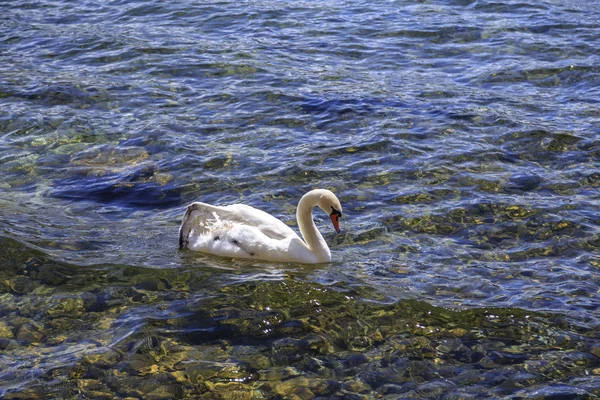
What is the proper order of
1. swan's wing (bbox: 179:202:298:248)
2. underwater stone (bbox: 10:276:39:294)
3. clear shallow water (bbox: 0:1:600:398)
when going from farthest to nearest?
1. swan's wing (bbox: 179:202:298:248)
2. underwater stone (bbox: 10:276:39:294)
3. clear shallow water (bbox: 0:1:600:398)

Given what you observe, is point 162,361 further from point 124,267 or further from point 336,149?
point 336,149

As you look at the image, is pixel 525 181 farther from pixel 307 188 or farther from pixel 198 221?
pixel 198 221

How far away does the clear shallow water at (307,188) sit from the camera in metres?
6.71

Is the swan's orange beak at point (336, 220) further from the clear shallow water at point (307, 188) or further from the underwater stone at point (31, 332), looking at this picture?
the underwater stone at point (31, 332)

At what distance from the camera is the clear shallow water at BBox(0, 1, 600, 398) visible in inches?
264

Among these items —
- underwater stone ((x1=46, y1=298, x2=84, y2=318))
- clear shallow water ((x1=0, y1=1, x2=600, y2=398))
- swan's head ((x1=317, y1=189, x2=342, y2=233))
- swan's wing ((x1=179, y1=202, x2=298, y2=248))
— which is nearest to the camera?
clear shallow water ((x1=0, y1=1, x2=600, y2=398))

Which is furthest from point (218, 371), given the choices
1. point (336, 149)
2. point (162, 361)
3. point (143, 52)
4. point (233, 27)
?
point (233, 27)

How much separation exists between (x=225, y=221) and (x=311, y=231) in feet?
2.80

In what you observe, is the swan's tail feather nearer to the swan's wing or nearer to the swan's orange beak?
the swan's wing

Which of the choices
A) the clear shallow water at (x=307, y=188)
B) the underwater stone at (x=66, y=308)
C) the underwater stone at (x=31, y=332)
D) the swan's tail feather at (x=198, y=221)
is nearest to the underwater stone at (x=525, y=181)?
the clear shallow water at (x=307, y=188)

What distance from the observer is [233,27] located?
16.7 meters

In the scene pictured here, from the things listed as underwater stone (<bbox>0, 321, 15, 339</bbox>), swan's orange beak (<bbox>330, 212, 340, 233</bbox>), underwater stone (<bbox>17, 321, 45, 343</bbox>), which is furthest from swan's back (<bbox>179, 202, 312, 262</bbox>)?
underwater stone (<bbox>0, 321, 15, 339</bbox>)

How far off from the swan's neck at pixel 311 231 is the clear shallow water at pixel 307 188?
0.63 ft

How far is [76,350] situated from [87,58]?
9.26 metres
